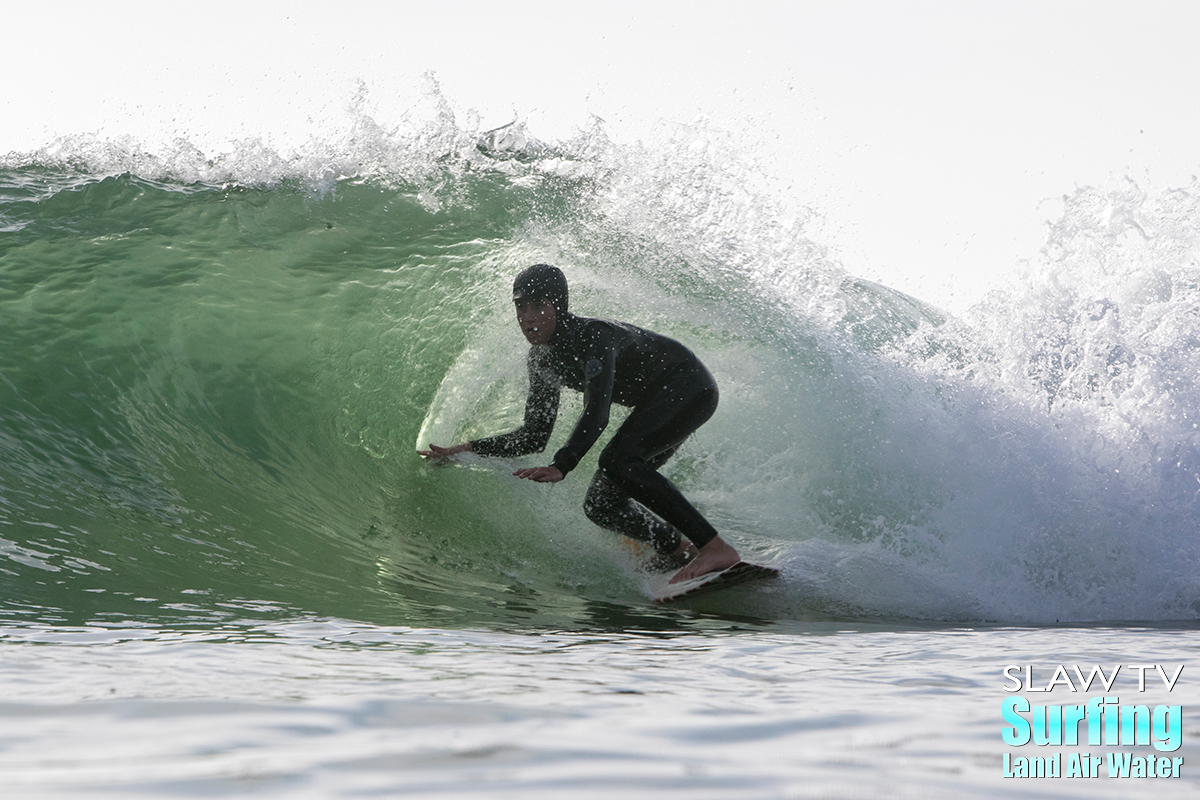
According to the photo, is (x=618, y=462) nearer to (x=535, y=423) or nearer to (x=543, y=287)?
(x=535, y=423)

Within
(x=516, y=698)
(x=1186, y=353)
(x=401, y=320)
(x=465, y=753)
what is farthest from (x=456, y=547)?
(x=1186, y=353)

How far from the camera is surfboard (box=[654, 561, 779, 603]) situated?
370 cm

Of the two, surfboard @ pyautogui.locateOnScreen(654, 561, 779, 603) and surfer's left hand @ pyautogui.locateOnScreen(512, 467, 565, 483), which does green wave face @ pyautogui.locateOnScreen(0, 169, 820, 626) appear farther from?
surfer's left hand @ pyautogui.locateOnScreen(512, 467, 565, 483)

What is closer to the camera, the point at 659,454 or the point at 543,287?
the point at 543,287

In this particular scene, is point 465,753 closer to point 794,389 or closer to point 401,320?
point 794,389

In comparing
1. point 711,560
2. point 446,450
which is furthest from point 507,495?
point 711,560

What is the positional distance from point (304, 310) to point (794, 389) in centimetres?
310

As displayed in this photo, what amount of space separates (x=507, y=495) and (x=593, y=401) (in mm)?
1075

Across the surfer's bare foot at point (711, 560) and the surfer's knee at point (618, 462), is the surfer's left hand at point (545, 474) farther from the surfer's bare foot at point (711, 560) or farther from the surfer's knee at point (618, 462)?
the surfer's bare foot at point (711, 560)

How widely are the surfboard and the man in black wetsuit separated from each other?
4 cm

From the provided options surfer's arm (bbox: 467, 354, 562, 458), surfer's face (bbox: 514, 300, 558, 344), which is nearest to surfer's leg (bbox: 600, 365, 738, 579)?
surfer's arm (bbox: 467, 354, 562, 458)

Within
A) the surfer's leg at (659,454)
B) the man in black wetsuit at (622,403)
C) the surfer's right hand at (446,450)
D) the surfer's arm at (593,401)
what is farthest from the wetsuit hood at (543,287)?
the surfer's right hand at (446,450)

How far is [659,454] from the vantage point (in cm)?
404

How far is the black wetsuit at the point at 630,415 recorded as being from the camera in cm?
376
